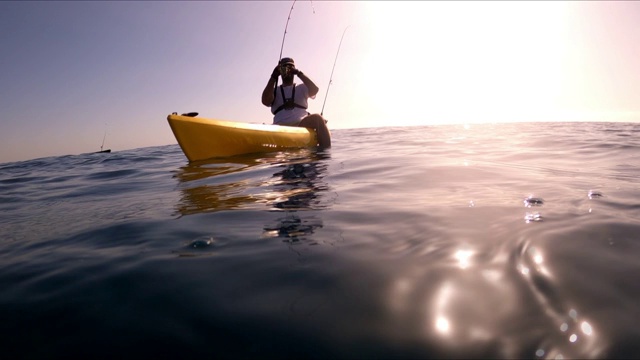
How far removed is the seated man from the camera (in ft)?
25.2

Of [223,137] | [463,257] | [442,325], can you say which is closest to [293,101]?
[223,137]

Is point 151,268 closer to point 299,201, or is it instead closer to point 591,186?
point 299,201

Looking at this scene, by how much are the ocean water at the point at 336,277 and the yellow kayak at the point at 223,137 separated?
302 cm

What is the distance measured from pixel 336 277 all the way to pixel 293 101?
6.98m

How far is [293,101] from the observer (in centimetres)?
794

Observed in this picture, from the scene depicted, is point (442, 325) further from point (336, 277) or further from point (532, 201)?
point (532, 201)

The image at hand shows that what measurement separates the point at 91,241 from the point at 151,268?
0.81 meters

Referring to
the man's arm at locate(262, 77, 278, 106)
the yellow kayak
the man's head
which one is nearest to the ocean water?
the yellow kayak

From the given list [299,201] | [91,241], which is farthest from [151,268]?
[299,201]

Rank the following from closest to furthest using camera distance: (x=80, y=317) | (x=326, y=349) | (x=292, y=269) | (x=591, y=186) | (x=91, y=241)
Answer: (x=326, y=349) → (x=80, y=317) → (x=292, y=269) → (x=91, y=241) → (x=591, y=186)

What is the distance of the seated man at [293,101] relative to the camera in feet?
25.2

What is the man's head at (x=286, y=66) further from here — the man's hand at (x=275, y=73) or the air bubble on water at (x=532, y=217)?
the air bubble on water at (x=532, y=217)

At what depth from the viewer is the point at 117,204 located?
326 centimetres

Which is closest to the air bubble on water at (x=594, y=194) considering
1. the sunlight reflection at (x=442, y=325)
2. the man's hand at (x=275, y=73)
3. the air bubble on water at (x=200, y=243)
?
the sunlight reflection at (x=442, y=325)
